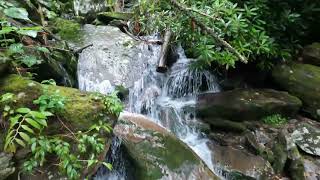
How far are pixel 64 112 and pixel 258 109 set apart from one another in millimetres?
3584

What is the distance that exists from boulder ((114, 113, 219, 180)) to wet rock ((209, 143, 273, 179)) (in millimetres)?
703

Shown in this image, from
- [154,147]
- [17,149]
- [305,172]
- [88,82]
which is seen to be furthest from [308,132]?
[17,149]

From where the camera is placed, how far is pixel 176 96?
21.9 feet

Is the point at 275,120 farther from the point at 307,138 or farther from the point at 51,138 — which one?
the point at 51,138

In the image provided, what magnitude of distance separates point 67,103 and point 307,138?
381 centimetres

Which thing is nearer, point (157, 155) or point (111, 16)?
point (157, 155)

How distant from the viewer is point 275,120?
593 cm

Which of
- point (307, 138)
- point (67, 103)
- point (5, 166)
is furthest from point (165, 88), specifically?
point (5, 166)

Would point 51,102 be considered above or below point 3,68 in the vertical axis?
below

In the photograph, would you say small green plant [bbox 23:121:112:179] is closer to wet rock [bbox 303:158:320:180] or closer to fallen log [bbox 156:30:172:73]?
wet rock [bbox 303:158:320:180]

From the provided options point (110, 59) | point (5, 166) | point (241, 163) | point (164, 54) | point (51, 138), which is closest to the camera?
point (5, 166)

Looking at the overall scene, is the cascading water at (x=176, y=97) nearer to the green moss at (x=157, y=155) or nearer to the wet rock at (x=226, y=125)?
the wet rock at (x=226, y=125)

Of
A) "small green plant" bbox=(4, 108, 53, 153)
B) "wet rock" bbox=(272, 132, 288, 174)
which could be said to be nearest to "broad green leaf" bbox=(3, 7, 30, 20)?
"small green plant" bbox=(4, 108, 53, 153)

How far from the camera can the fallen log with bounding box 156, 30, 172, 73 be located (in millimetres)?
6855
